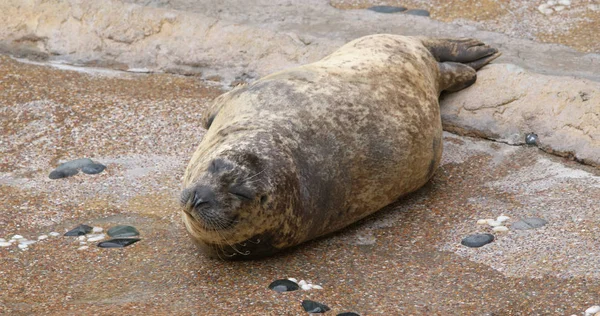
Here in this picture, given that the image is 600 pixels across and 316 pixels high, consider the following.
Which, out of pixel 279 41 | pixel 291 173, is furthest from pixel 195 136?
pixel 291 173

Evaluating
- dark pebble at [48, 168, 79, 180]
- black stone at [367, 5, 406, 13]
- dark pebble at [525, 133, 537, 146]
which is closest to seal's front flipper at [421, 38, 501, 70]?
dark pebble at [525, 133, 537, 146]

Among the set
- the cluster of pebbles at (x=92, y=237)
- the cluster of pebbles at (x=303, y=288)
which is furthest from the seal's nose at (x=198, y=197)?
the cluster of pebbles at (x=92, y=237)

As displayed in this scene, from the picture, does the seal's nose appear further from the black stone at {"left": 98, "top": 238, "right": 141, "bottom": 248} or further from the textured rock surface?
the textured rock surface

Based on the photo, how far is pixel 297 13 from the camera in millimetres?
7375

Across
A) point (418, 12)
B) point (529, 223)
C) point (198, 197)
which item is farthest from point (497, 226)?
point (418, 12)

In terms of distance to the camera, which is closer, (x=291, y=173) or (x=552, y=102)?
(x=291, y=173)

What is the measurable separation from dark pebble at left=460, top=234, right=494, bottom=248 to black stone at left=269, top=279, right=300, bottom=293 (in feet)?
3.11

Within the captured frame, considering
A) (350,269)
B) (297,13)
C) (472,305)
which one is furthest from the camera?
(297,13)

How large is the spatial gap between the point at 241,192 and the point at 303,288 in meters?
0.50

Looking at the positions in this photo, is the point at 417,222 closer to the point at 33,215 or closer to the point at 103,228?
the point at 103,228

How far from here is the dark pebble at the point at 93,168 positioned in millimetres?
5387

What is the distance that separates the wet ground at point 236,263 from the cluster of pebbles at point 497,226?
51 mm

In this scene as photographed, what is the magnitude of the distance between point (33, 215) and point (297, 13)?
3246 mm

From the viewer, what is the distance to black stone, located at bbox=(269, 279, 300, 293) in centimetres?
402
